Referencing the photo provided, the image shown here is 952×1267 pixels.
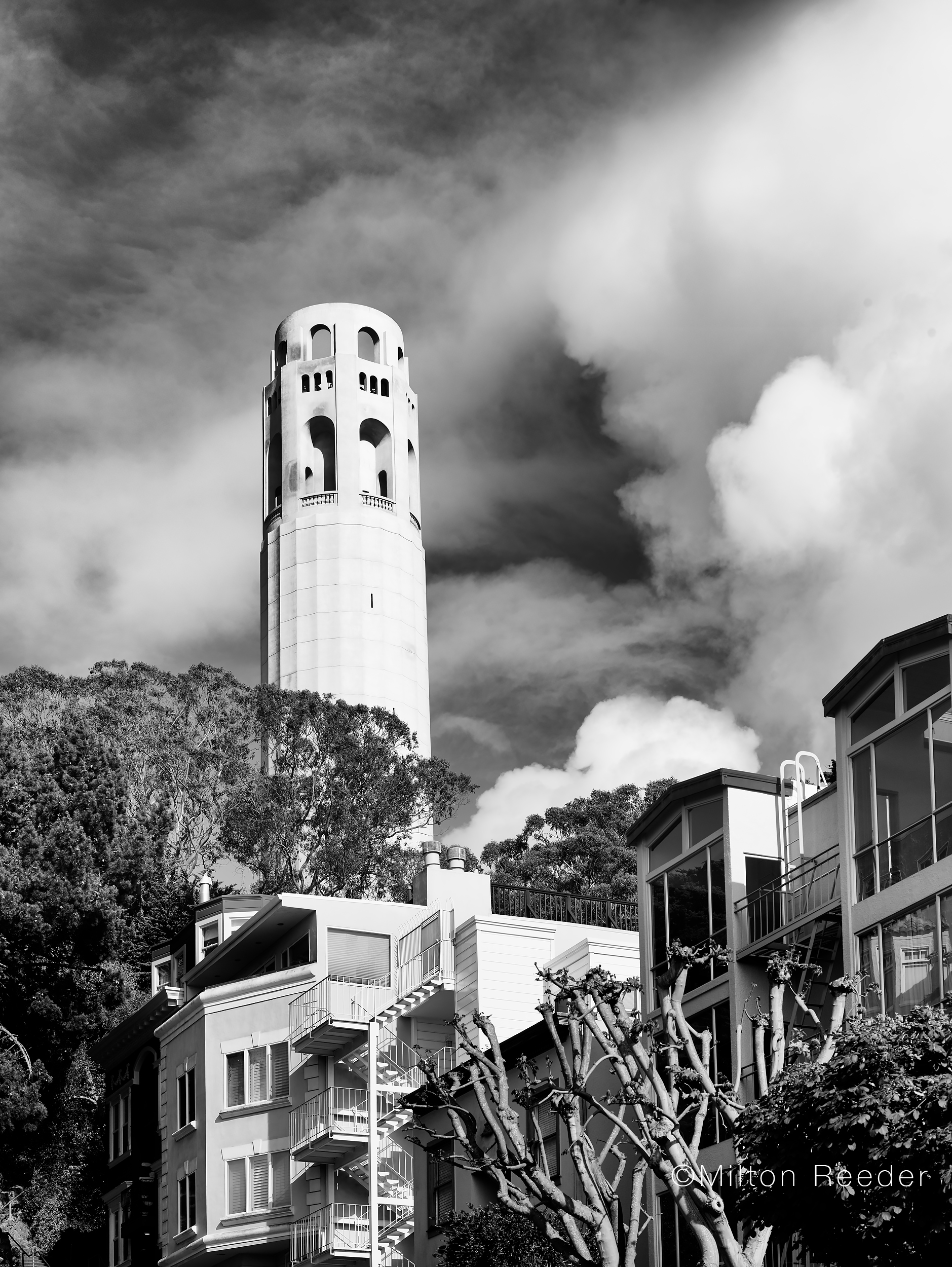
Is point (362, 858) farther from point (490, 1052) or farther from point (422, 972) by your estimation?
point (490, 1052)

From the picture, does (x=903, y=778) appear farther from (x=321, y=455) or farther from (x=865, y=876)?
(x=321, y=455)

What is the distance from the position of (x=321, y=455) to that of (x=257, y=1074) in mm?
70593

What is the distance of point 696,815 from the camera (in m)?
34.5

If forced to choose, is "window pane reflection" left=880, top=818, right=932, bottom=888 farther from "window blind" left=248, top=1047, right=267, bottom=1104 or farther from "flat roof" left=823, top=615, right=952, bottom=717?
"window blind" left=248, top=1047, right=267, bottom=1104

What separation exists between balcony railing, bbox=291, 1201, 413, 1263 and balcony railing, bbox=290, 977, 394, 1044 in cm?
447

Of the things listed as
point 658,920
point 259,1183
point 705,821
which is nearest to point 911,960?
point 705,821

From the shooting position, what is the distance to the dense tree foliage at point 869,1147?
19.2 metres

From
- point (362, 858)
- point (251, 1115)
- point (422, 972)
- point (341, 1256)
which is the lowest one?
point (341, 1256)

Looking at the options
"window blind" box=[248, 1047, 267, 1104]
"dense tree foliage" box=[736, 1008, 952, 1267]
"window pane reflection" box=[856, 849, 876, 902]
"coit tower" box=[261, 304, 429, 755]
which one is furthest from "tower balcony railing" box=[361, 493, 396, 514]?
"dense tree foliage" box=[736, 1008, 952, 1267]

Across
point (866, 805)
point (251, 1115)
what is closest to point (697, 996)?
point (866, 805)

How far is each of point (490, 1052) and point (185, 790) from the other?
37249 mm

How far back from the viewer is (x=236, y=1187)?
49.6 m

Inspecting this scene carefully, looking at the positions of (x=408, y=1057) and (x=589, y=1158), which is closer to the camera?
Answer: (x=589, y=1158)

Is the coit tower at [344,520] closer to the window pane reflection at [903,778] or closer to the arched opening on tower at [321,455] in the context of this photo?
the arched opening on tower at [321,455]
